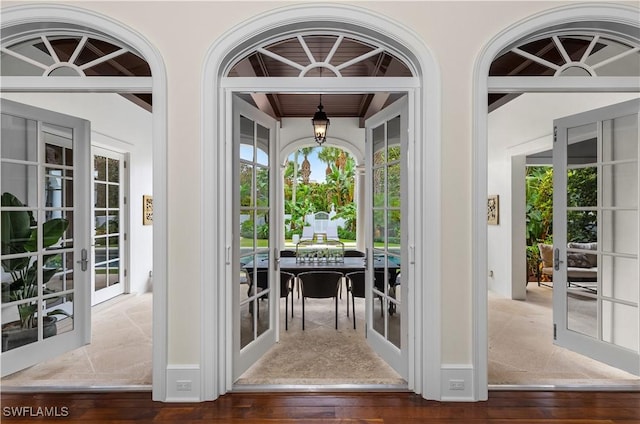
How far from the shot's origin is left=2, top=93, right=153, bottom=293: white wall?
439 cm

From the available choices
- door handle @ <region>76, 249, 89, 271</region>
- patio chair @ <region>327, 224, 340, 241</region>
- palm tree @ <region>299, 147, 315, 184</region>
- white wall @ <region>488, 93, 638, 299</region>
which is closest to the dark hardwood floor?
door handle @ <region>76, 249, 89, 271</region>

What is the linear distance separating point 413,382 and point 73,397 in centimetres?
238

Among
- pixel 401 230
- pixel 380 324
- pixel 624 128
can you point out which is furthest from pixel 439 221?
pixel 624 128

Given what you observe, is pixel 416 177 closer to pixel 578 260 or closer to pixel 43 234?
pixel 578 260

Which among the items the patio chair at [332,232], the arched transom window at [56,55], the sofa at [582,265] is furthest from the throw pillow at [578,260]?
the patio chair at [332,232]

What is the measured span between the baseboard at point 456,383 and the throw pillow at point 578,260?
1.58 meters

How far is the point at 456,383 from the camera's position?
232 centimetres

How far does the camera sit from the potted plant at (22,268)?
8.91ft

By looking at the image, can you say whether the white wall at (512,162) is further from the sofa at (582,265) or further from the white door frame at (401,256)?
the white door frame at (401,256)

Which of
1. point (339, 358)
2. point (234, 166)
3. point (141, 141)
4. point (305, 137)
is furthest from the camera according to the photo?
point (305, 137)

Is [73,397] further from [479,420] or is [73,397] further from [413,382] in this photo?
[479,420]

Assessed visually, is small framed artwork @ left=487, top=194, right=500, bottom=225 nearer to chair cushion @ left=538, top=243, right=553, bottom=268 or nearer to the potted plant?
chair cushion @ left=538, top=243, right=553, bottom=268

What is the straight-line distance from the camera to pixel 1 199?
2691 millimetres

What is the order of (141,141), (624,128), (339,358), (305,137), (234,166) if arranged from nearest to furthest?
1. (234,166)
2. (624,128)
3. (339,358)
4. (141,141)
5. (305,137)
